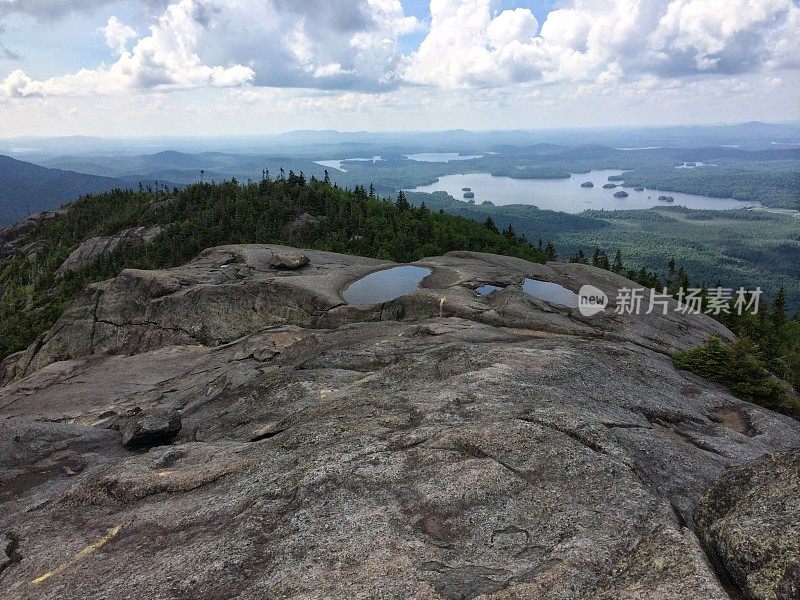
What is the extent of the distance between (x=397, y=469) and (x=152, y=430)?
13081 millimetres

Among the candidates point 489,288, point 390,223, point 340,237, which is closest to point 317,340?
point 489,288

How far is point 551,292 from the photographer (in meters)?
41.4

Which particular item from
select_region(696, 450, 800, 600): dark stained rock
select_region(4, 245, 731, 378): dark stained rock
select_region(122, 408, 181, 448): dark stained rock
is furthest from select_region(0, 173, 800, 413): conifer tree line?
select_region(122, 408, 181, 448): dark stained rock

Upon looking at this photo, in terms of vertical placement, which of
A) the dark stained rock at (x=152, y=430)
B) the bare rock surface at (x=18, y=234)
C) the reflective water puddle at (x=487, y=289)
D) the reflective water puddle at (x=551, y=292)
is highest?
the reflective water puddle at (x=487, y=289)

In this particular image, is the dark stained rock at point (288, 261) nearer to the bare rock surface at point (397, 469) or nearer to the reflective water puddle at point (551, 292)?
the bare rock surface at point (397, 469)

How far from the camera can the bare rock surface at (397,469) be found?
11258mm

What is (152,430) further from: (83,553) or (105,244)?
(105,244)

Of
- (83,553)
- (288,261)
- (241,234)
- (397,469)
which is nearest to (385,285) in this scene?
(288,261)

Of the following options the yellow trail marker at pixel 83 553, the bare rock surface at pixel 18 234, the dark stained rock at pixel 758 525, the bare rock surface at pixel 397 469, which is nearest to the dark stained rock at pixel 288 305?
the bare rock surface at pixel 397 469

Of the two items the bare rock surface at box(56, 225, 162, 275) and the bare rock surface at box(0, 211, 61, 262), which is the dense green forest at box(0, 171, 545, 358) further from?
the bare rock surface at box(0, 211, 61, 262)

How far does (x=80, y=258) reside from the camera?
125 m

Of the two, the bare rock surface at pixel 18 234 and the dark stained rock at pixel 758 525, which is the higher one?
the dark stained rock at pixel 758 525

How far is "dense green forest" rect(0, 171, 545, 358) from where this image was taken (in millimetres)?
95688

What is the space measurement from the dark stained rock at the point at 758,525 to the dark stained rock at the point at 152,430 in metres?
20.4
